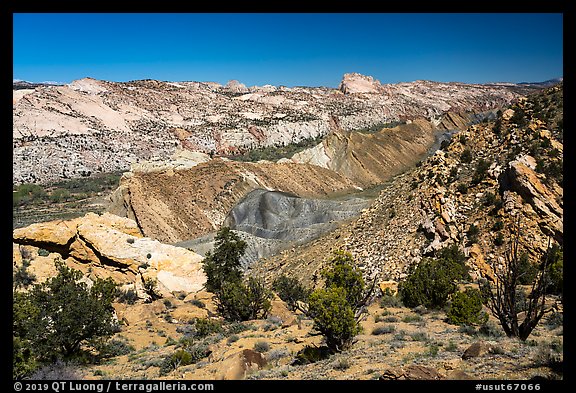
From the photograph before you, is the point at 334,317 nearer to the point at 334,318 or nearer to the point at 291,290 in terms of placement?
the point at 334,318

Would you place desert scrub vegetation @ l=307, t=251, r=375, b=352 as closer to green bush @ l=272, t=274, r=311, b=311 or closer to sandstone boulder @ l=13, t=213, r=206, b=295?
green bush @ l=272, t=274, r=311, b=311

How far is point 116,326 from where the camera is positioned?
13984mm

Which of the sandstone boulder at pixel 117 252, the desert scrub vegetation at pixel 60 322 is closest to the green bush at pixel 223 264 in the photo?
the sandstone boulder at pixel 117 252

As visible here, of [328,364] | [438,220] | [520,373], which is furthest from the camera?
[438,220]

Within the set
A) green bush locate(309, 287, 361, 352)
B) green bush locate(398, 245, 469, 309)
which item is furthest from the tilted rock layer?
green bush locate(309, 287, 361, 352)

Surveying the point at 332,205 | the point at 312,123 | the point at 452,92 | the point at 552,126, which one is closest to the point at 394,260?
the point at 552,126

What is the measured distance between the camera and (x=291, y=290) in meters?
18.7

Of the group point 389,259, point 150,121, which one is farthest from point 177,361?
point 150,121

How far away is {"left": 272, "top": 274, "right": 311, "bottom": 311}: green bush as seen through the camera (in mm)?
18047

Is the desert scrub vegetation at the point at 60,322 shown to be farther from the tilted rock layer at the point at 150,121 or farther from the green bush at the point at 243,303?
the tilted rock layer at the point at 150,121

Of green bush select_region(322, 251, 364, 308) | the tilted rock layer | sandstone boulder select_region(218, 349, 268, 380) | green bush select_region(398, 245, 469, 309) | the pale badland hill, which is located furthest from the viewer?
the tilted rock layer

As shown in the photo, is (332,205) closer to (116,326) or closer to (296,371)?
(116,326)

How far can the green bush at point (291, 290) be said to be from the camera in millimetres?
18047

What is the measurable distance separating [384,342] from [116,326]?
9.94 metres
